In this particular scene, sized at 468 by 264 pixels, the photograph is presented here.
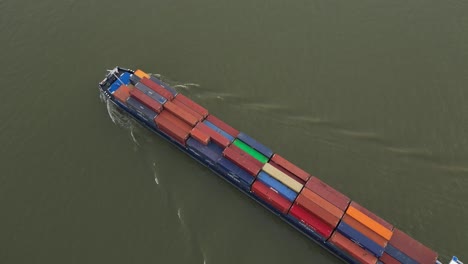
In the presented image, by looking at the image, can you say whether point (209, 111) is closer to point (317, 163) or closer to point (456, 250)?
point (317, 163)

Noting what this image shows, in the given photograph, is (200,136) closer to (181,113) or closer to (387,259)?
(181,113)

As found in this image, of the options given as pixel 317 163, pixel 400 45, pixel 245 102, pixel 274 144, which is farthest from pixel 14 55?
pixel 400 45

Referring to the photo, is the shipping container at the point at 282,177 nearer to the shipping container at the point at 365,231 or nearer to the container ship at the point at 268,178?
the container ship at the point at 268,178

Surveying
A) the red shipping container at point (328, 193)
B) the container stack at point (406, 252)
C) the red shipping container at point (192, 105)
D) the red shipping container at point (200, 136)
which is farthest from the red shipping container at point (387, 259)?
the red shipping container at point (192, 105)

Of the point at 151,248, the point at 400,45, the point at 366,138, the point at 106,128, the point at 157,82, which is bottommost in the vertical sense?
the point at 151,248

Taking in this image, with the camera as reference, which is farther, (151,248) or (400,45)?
(400,45)

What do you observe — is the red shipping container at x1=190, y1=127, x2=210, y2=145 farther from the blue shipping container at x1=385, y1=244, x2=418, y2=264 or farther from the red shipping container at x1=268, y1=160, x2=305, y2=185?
the blue shipping container at x1=385, y1=244, x2=418, y2=264

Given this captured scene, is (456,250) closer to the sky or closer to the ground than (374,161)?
closer to the ground
